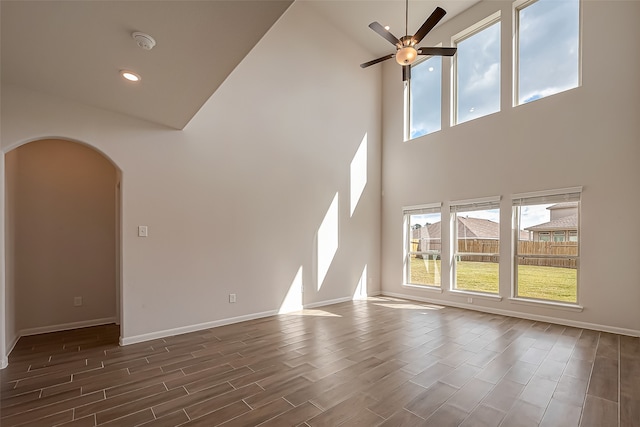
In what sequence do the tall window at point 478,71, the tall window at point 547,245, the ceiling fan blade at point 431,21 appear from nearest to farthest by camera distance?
the ceiling fan blade at point 431,21 → the tall window at point 547,245 → the tall window at point 478,71

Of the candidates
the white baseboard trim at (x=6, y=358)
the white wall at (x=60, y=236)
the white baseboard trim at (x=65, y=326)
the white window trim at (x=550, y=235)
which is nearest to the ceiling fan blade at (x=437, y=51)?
the white window trim at (x=550, y=235)

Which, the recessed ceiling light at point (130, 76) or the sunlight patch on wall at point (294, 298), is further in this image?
the sunlight patch on wall at point (294, 298)

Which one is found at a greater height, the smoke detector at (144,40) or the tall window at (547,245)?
the smoke detector at (144,40)

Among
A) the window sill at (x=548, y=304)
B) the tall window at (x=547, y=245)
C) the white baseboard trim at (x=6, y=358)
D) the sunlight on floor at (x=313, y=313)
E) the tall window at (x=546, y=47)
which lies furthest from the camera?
the sunlight on floor at (x=313, y=313)

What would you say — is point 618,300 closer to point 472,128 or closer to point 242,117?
point 472,128

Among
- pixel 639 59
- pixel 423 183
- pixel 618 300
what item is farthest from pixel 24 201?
pixel 639 59

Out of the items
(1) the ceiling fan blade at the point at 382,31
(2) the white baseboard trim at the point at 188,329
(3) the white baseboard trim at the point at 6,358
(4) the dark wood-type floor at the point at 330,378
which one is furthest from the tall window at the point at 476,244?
(3) the white baseboard trim at the point at 6,358

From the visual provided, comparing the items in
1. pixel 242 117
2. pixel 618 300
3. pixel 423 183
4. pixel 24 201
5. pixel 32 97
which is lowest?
pixel 618 300

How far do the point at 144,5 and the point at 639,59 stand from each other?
19.0ft

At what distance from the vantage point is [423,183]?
6320mm

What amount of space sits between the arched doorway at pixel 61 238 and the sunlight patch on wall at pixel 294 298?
257 cm

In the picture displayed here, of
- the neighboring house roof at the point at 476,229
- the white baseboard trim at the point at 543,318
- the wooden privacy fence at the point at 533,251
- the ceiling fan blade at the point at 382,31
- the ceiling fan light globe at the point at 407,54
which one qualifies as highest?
the ceiling fan blade at the point at 382,31

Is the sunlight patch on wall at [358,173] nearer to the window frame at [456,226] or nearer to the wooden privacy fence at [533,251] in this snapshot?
the window frame at [456,226]

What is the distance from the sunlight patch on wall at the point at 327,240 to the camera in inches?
226
